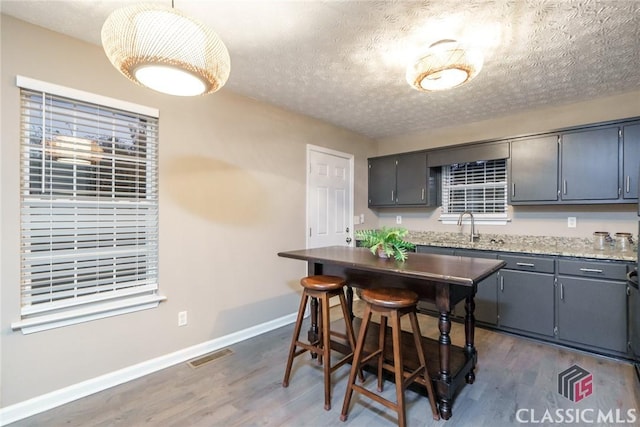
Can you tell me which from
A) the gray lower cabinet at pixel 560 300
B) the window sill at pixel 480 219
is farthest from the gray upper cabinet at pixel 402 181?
the gray lower cabinet at pixel 560 300

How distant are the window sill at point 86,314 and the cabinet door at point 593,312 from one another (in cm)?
351

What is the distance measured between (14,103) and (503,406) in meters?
3.58

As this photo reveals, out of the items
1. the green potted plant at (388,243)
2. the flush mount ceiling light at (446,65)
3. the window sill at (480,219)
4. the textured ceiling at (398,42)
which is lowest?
the green potted plant at (388,243)

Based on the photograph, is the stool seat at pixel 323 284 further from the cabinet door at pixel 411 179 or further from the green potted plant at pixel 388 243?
the cabinet door at pixel 411 179

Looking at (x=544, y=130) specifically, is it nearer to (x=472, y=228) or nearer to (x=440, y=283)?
(x=472, y=228)

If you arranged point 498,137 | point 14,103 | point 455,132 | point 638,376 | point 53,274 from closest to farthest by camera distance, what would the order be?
point 14,103 → point 53,274 → point 638,376 → point 498,137 → point 455,132

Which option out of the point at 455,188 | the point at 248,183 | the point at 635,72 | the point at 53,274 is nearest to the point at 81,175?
the point at 53,274

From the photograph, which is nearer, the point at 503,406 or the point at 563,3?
the point at 563,3

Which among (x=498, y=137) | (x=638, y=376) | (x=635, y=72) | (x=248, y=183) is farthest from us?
(x=498, y=137)

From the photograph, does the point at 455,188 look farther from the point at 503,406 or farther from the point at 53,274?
the point at 53,274

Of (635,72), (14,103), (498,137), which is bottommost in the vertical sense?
(14,103)

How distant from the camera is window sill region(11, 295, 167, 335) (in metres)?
1.86

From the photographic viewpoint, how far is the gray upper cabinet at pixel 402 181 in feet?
13.2

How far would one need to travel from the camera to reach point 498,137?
11.7 ft
